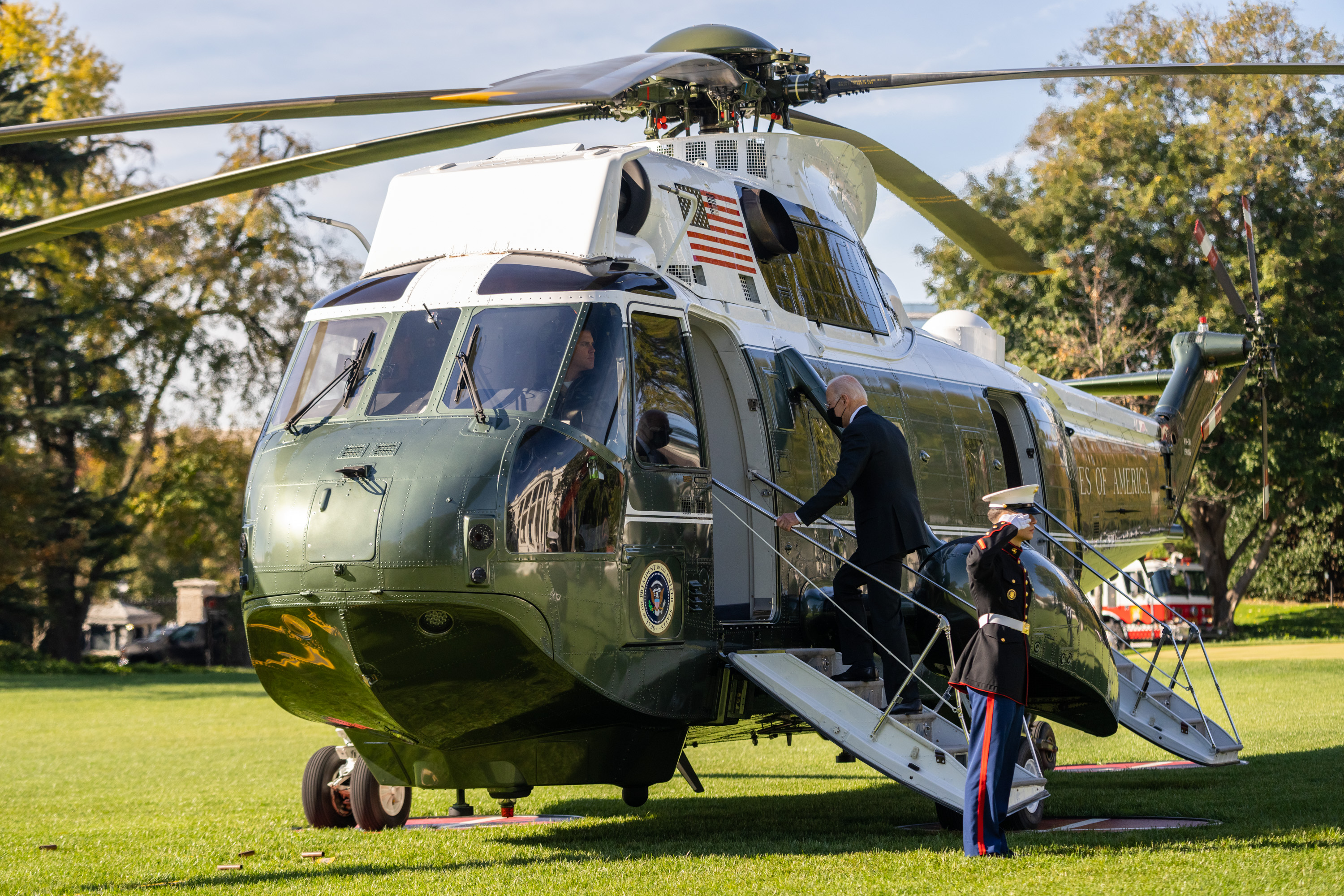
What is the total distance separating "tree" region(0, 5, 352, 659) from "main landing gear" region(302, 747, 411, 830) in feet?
94.9

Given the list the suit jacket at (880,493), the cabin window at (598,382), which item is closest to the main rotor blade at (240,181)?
the cabin window at (598,382)

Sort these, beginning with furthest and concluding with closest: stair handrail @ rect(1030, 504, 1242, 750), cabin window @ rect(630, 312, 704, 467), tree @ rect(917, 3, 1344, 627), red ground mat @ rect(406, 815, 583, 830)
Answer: tree @ rect(917, 3, 1344, 627) → red ground mat @ rect(406, 815, 583, 830) → stair handrail @ rect(1030, 504, 1242, 750) → cabin window @ rect(630, 312, 704, 467)

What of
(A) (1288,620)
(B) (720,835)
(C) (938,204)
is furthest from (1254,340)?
(A) (1288,620)

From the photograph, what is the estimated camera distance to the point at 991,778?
25.0ft

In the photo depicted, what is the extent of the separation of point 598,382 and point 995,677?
2.78 metres

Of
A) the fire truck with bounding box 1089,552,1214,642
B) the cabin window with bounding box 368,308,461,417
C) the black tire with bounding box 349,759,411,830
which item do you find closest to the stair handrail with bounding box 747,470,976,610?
the cabin window with bounding box 368,308,461,417

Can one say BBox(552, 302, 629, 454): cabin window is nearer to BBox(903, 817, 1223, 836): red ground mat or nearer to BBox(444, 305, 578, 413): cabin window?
BBox(444, 305, 578, 413): cabin window

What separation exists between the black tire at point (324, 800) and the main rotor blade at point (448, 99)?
4.55 m

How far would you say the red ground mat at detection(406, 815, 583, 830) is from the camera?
10.1 meters

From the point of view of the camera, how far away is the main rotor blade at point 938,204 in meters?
12.0

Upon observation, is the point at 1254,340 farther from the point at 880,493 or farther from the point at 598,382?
the point at 598,382

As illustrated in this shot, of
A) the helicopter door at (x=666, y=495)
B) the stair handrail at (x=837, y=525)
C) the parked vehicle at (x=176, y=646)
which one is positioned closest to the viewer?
the helicopter door at (x=666, y=495)

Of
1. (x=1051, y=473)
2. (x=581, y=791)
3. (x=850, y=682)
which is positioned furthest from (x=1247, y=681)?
(x=850, y=682)

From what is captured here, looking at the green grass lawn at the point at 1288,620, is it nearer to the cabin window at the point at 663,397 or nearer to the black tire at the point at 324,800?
the black tire at the point at 324,800
